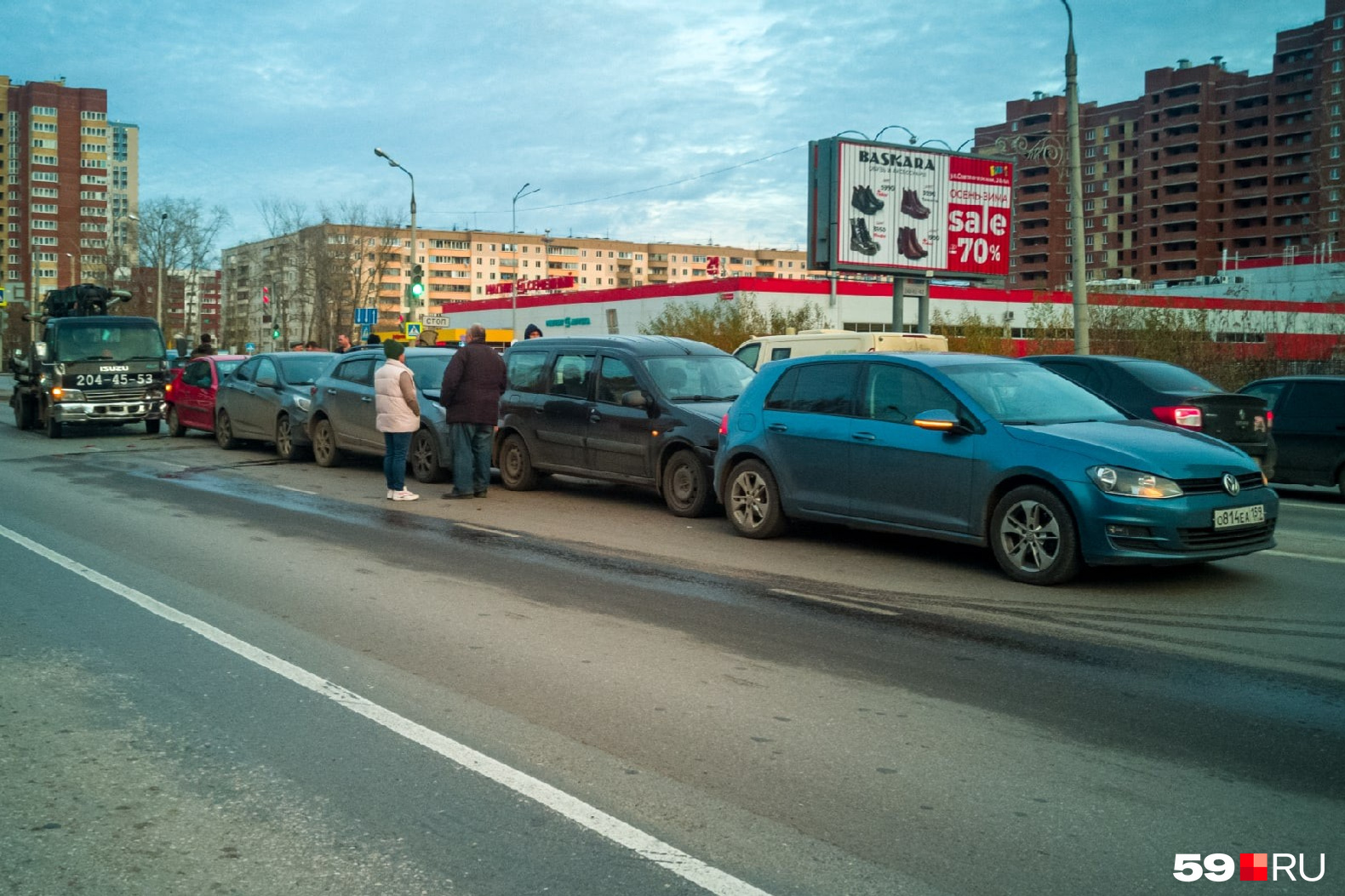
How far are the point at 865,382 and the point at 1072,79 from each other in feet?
47.0

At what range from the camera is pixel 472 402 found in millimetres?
13422

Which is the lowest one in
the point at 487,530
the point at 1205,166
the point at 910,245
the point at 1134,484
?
the point at 487,530

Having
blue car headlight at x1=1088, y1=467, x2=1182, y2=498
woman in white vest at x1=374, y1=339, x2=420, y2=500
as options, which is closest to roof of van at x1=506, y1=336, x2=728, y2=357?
woman in white vest at x1=374, y1=339, x2=420, y2=500

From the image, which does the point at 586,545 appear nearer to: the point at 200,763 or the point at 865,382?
the point at 865,382

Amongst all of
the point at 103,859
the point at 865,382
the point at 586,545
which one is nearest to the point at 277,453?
the point at 586,545

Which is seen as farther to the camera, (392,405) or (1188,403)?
(392,405)

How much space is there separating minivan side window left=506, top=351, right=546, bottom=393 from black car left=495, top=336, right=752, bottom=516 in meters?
0.01

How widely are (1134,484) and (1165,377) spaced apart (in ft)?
21.3

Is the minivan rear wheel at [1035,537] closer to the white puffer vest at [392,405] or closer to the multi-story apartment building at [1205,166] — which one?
the white puffer vest at [392,405]

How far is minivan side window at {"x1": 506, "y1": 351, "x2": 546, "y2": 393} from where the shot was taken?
14.3 m

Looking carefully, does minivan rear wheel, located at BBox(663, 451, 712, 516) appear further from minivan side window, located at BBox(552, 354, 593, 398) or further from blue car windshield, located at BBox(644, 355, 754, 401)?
minivan side window, located at BBox(552, 354, 593, 398)

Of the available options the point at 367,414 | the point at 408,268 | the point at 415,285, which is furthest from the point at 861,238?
the point at 408,268

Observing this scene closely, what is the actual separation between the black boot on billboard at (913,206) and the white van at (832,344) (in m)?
12.8

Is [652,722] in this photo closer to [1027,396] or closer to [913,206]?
[1027,396]
